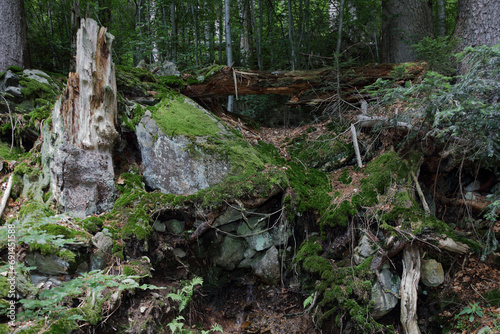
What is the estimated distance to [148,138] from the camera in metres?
5.15

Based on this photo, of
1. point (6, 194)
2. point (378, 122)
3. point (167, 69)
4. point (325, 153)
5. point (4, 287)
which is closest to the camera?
point (4, 287)

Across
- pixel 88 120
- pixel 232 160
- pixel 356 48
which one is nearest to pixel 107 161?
pixel 88 120

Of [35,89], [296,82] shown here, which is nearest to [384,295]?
[296,82]

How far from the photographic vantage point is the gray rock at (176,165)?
487 centimetres

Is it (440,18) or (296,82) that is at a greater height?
(440,18)

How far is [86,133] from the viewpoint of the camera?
4.60 meters

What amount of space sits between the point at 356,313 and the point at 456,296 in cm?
143

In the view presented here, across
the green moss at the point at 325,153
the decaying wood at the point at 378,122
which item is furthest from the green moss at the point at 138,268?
the decaying wood at the point at 378,122

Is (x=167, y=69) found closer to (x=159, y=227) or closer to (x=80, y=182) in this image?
(x=80, y=182)

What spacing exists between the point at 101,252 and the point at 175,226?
1098 millimetres

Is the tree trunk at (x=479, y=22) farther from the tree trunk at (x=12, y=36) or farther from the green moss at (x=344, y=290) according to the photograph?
the tree trunk at (x=12, y=36)

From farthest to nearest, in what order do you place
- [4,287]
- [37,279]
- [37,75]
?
[37,75] → [37,279] → [4,287]

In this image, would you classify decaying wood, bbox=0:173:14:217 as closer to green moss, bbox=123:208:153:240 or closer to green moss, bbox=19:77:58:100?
green moss, bbox=123:208:153:240

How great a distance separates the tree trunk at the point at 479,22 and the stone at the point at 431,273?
13.1ft
